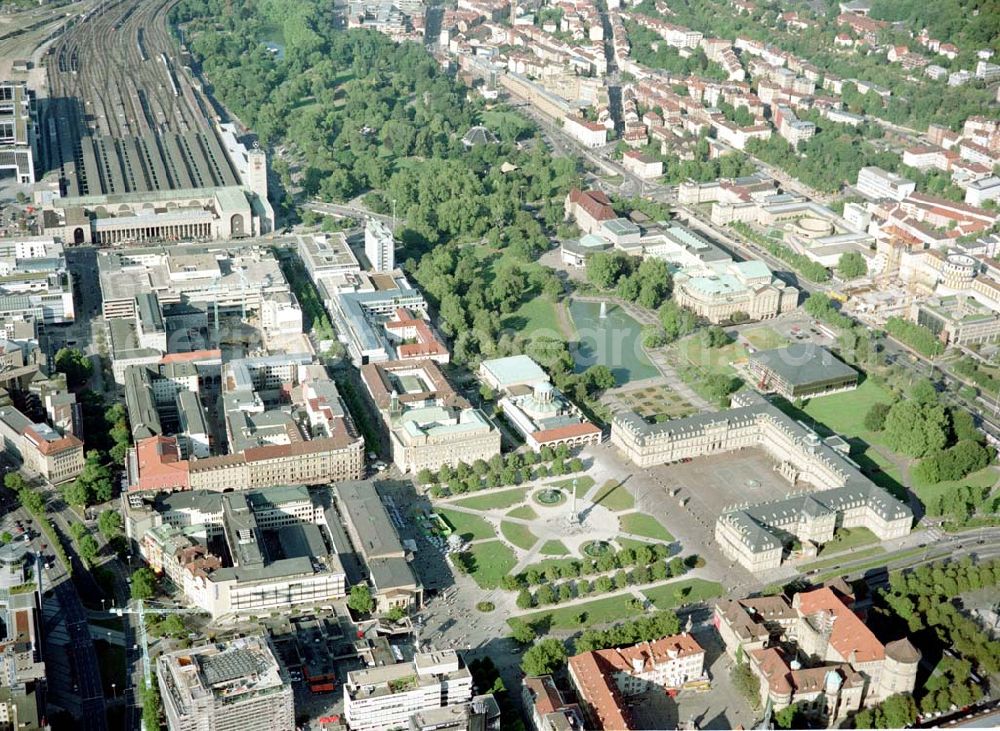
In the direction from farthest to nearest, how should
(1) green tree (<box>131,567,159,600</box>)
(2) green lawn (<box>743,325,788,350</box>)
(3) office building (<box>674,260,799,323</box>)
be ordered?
(3) office building (<box>674,260,799,323</box>), (2) green lawn (<box>743,325,788,350</box>), (1) green tree (<box>131,567,159,600</box>)

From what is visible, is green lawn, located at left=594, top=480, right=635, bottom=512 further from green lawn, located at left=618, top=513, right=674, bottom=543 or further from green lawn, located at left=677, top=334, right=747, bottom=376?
green lawn, located at left=677, top=334, right=747, bottom=376

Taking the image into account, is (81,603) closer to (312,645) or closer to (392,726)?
(312,645)

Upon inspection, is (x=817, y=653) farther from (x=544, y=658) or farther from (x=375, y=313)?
(x=375, y=313)

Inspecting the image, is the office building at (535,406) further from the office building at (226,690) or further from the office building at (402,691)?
the office building at (226,690)

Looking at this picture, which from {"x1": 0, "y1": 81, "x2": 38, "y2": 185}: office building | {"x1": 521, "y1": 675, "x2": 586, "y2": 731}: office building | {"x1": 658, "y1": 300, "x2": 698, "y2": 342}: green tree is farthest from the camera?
{"x1": 0, "y1": 81, "x2": 38, "y2": 185}: office building

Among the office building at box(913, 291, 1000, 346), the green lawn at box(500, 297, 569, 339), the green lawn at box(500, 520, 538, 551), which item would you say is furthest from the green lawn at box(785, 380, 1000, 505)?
the green lawn at box(500, 520, 538, 551)

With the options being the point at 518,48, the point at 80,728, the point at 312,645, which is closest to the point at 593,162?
the point at 518,48
